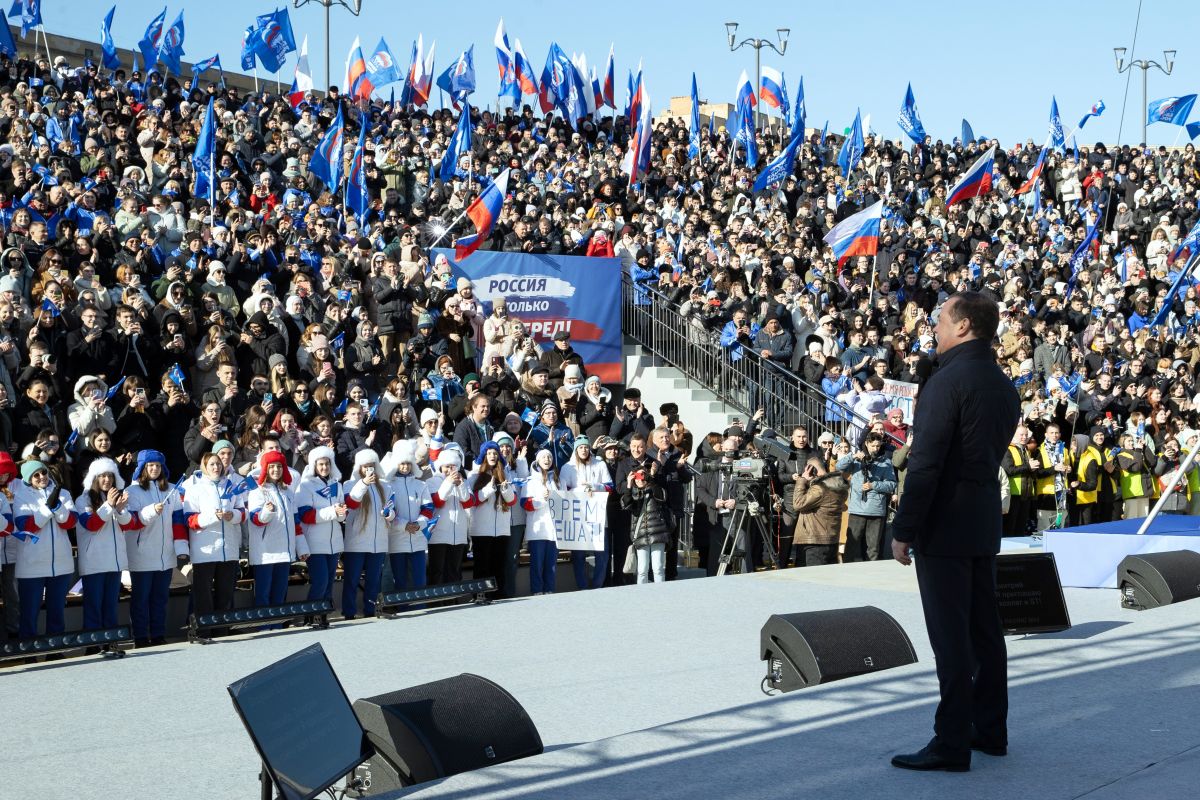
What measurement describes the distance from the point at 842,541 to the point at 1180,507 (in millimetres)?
5105

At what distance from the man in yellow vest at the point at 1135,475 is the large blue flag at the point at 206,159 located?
39.9 feet

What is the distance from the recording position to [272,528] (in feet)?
37.5

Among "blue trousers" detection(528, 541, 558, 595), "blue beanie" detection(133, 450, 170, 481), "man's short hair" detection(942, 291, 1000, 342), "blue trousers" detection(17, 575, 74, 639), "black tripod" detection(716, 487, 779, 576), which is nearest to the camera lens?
"man's short hair" detection(942, 291, 1000, 342)

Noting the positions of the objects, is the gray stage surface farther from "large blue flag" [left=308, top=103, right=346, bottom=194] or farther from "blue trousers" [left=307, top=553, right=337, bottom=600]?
"large blue flag" [left=308, top=103, right=346, bottom=194]

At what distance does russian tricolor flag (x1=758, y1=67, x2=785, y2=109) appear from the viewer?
111 feet

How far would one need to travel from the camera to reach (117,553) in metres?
10.8

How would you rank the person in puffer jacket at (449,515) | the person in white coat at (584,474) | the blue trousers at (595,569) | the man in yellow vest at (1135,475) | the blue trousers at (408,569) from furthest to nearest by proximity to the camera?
the man in yellow vest at (1135,475)
the blue trousers at (595,569)
the person in white coat at (584,474)
the person in puffer jacket at (449,515)
the blue trousers at (408,569)

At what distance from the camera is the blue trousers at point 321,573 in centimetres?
1191

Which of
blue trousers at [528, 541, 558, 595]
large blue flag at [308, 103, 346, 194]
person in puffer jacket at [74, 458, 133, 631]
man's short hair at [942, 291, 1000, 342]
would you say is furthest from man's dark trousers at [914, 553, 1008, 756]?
large blue flag at [308, 103, 346, 194]

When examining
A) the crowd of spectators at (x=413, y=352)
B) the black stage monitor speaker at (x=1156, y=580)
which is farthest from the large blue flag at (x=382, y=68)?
the black stage monitor speaker at (x=1156, y=580)

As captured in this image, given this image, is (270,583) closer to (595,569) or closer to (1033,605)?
(595,569)

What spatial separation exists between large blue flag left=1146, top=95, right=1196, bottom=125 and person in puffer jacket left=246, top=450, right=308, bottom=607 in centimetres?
2779

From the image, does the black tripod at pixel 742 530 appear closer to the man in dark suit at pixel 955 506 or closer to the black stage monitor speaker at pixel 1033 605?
the black stage monitor speaker at pixel 1033 605

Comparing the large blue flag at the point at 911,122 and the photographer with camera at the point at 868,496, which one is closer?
the photographer with camera at the point at 868,496
